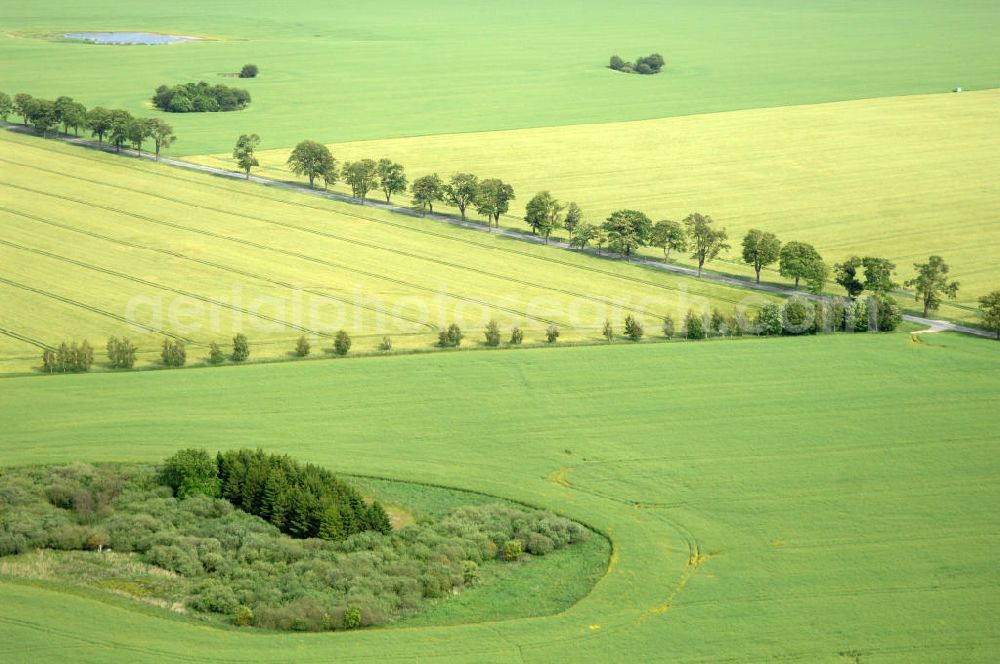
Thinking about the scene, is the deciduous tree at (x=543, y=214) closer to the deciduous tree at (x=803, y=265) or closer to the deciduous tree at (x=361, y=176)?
the deciduous tree at (x=361, y=176)

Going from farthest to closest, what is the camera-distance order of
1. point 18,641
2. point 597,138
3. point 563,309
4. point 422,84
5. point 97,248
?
point 422,84 → point 597,138 → point 97,248 → point 563,309 → point 18,641

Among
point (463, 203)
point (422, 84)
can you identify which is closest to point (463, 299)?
point (463, 203)

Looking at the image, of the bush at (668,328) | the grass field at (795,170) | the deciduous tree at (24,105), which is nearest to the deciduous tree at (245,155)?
the grass field at (795,170)

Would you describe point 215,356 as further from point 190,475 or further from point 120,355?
point 190,475

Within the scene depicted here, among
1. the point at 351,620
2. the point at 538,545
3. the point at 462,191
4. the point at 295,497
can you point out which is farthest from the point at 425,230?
the point at 351,620

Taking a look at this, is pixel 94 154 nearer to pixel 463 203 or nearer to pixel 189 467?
pixel 463 203

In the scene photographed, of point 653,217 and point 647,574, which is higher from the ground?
point 653,217
